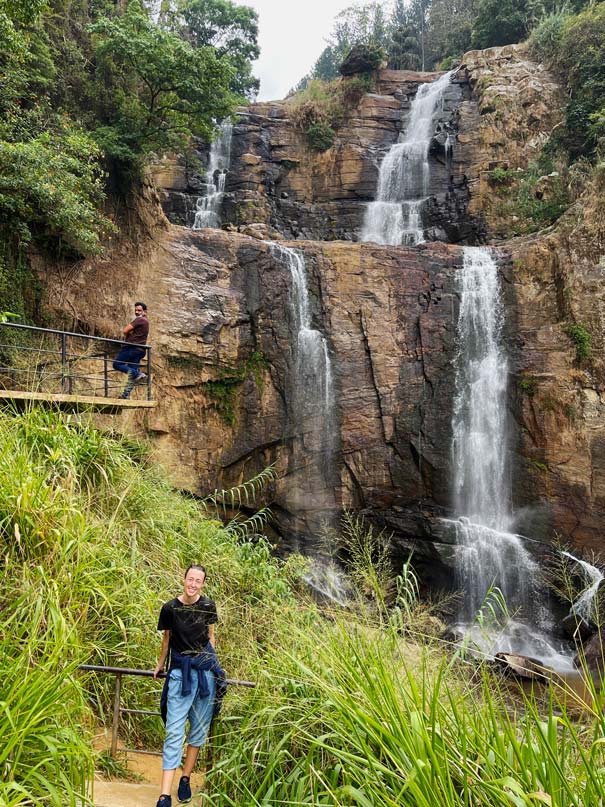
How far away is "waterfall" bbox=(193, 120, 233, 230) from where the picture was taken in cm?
1828

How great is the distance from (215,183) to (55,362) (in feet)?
46.2

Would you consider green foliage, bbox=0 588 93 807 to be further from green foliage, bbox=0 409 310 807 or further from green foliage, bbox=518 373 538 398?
green foliage, bbox=518 373 538 398

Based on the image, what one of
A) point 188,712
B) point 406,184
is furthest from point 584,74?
point 188,712

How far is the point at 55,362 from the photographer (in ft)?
25.9

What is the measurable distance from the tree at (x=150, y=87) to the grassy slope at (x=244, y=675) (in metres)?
9.14

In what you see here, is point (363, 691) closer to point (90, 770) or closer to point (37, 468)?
point (90, 770)

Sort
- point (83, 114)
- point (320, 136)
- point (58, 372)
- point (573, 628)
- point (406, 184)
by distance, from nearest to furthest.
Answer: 1. point (58, 372)
2. point (573, 628)
3. point (83, 114)
4. point (406, 184)
5. point (320, 136)

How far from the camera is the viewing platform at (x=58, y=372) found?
5902 millimetres

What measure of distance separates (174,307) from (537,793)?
1121cm

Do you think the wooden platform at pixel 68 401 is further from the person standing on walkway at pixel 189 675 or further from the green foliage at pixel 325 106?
the green foliage at pixel 325 106

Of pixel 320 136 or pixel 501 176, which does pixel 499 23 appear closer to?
pixel 320 136

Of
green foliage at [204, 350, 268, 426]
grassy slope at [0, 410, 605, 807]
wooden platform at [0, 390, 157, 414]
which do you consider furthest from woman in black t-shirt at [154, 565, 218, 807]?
green foliage at [204, 350, 268, 426]

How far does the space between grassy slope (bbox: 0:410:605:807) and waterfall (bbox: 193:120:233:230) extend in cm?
1450

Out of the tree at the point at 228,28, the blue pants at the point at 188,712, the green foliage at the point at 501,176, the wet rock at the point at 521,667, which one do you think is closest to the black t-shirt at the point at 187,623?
the blue pants at the point at 188,712
